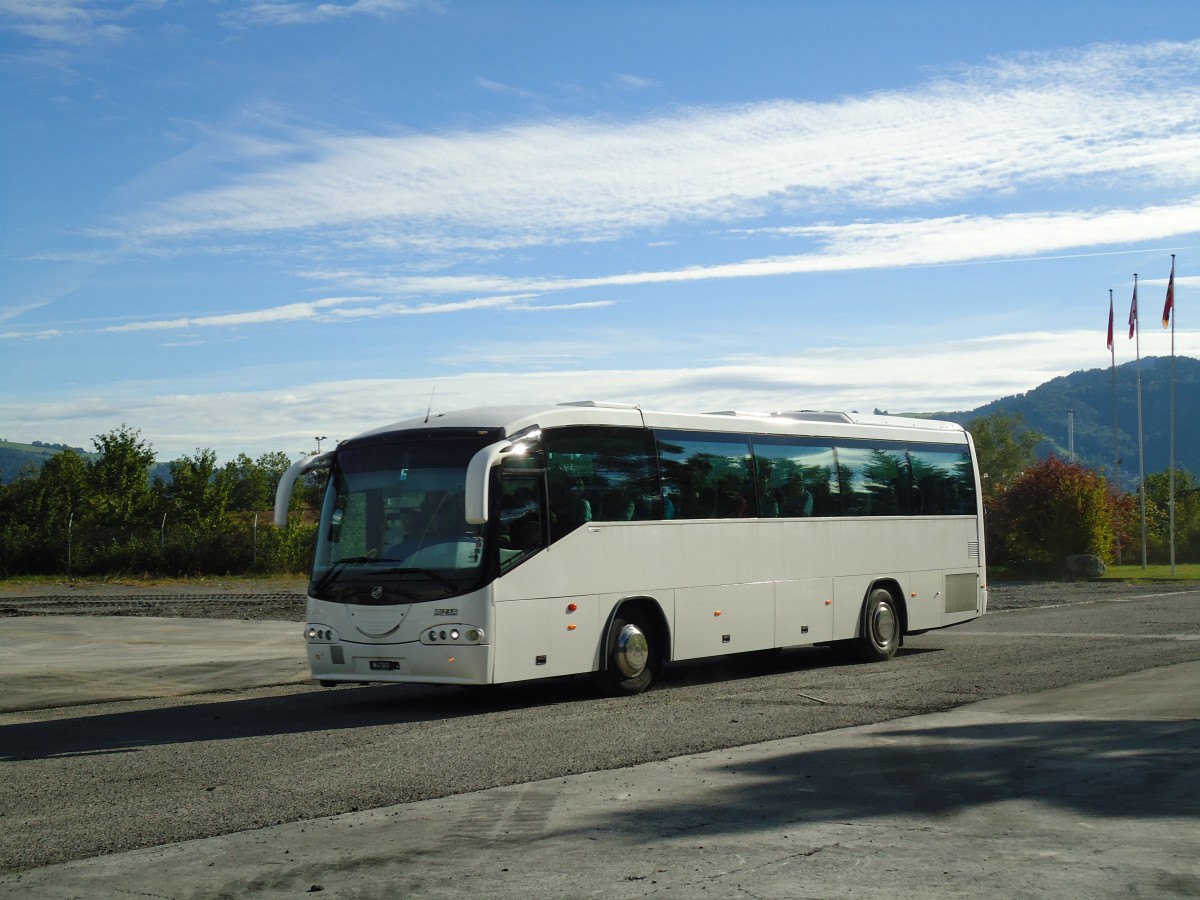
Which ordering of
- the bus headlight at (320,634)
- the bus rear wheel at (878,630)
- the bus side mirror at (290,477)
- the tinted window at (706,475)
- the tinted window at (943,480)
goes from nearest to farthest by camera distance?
the bus headlight at (320,634), the bus side mirror at (290,477), the tinted window at (706,475), the bus rear wheel at (878,630), the tinted window at (943,480)

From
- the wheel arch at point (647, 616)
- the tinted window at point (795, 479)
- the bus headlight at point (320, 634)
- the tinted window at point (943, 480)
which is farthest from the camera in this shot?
the tinted window at point (943, 480)

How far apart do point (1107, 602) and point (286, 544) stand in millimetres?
27577

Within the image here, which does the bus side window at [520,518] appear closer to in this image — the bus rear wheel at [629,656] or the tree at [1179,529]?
the bus rear wheel at [629,656]

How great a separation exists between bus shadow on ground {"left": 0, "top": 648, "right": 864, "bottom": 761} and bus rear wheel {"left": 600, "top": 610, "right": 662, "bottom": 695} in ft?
0.87

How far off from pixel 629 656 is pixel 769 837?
298 inches

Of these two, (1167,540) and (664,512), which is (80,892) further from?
(1167,540)

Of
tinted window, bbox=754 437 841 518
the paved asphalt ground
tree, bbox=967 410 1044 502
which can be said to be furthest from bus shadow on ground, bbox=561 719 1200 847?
tree, bbox=967 410 1044 502

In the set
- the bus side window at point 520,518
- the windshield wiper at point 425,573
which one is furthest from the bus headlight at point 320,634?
the bus side window at point 520,518

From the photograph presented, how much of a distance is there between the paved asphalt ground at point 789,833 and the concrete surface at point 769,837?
20mm

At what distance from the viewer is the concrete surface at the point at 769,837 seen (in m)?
6.39

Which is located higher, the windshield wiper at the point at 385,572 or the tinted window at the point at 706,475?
the tinted window at the point at 706,475

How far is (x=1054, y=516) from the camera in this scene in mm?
50344

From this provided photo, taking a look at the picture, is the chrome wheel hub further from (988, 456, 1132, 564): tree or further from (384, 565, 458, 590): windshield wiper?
(988, 456, 1132, 564): tree

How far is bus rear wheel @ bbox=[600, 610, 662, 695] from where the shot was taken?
48.3 feet
